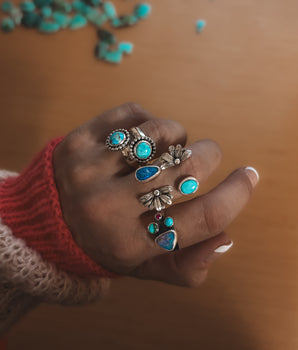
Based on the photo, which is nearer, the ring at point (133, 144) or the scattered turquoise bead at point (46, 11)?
the ring at point (133, 144)

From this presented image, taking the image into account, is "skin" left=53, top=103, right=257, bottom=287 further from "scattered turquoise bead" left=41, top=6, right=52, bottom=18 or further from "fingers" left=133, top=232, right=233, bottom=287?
"scattered turquoise bead" left=41, top=6, right=52, bottom=18

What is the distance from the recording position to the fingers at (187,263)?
443 millimetres

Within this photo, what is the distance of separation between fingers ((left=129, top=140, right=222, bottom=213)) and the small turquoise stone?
23 millimetres

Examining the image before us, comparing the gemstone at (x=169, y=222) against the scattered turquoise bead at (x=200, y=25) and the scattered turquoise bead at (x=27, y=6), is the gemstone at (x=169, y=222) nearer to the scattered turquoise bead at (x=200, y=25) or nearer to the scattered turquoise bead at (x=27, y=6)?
the scattered turquoise bead at (x=200, y=25)

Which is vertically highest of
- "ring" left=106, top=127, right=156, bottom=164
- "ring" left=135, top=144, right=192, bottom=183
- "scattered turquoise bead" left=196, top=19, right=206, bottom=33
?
"scattered turquoise bead" left=196, top=19, right=206, bottom=33

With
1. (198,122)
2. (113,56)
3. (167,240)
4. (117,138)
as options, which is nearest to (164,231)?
(167,240)

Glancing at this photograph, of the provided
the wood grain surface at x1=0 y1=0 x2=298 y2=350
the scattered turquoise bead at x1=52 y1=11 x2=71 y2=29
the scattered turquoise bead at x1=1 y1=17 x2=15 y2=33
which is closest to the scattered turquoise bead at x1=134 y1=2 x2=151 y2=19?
the wood grain surface at x1=0 y1=0 x2=298 y2=350

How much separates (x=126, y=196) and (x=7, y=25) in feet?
1.62

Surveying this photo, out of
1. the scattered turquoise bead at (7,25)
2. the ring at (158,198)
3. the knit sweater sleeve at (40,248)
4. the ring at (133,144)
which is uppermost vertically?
the scattered turquoise bead at (7,25)

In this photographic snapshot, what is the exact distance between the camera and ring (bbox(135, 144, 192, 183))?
38 centimetres

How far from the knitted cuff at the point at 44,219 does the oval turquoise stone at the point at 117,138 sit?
3.5 inches

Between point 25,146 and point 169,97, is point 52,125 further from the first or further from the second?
point 169,97

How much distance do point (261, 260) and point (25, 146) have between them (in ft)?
1.49

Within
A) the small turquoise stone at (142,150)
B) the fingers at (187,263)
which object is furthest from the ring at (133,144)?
the fingers at (187,263)
